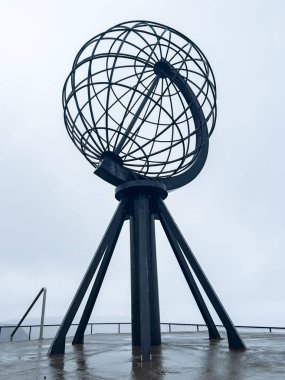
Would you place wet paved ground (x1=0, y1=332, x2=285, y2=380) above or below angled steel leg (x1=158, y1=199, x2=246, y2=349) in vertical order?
below

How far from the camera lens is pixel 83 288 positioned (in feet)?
34.2

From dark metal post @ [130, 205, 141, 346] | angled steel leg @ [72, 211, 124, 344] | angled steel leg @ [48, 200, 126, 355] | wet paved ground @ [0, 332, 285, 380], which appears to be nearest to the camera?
wet paved ground @ [0, 332, 285, 380]

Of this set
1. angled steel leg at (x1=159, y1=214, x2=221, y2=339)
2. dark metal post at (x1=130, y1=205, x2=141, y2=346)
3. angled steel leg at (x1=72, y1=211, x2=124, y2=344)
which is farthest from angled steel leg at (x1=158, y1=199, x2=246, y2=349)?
angled steel leg at (x1=72, y1=211, x2=124, y2=344)

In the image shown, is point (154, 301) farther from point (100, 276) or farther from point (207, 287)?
point (100, 276)

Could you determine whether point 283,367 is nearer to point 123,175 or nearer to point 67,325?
point 67,325

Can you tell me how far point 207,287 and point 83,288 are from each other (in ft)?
13.7

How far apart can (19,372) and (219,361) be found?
14.3 ft

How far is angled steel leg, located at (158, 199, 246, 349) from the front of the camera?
31.4ft

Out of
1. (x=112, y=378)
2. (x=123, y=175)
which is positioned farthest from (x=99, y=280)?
(x=112, y=378)

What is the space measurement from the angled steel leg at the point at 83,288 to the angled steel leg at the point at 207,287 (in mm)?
1664

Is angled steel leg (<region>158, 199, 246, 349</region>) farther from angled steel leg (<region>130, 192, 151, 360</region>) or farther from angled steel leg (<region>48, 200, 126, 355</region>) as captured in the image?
angled steel leg (<region>48, 200, 126, 355</region>)

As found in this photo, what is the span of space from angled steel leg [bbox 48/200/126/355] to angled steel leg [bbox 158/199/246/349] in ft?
5.46

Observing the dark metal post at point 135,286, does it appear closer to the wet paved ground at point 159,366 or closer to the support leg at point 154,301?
the support leg at point 154,301

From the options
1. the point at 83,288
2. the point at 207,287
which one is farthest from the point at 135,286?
the point at 207,287
